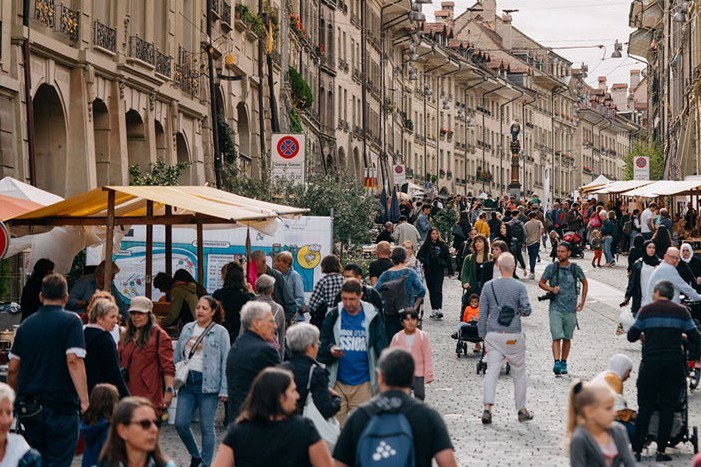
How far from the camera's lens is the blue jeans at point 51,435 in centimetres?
1127

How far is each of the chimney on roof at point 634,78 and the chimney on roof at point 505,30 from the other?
57.5 metres

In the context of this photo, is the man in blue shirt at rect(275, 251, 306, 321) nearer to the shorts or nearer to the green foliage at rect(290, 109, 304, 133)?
the shorts

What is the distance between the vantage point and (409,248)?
25094 mm

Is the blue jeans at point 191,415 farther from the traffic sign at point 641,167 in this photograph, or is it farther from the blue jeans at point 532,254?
the traffic sign at point 641,167

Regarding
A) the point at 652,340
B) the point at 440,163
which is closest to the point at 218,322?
the point at 652,340

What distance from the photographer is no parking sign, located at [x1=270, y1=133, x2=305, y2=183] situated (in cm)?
2816

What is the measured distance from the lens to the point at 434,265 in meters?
28.4

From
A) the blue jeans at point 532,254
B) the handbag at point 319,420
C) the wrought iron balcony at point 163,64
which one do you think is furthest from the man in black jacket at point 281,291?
the blue jeans at point 532,254

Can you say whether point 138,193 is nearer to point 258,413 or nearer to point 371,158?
point 258,413

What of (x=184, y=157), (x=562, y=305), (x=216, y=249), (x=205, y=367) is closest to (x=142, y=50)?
(x=184, y=157)

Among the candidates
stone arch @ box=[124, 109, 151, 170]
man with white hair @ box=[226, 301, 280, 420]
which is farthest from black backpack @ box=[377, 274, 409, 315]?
stone arch @ box=[124, 109, 151, 170]

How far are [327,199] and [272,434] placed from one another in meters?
23.7

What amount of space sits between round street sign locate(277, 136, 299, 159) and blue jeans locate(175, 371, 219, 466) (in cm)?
1479

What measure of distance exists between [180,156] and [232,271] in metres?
22.5
